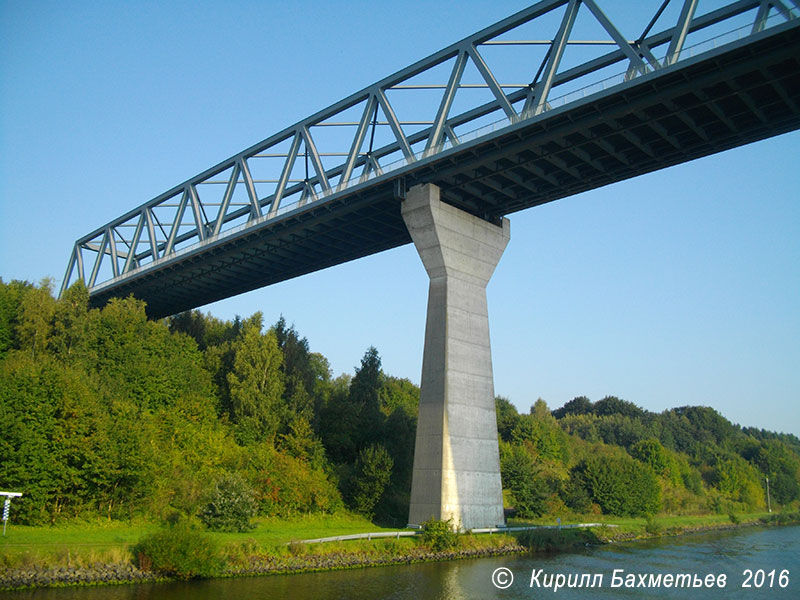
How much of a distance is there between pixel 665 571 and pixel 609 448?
6762cm

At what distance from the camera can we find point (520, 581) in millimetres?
26828

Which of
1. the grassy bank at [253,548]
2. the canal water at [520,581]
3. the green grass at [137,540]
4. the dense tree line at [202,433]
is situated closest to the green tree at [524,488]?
the dense tree line at [202,433]

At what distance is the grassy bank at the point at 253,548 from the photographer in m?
22.0

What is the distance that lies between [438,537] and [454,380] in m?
7.83

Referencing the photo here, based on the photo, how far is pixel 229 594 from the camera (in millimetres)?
21922

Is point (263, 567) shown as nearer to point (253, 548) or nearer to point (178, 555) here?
point (253, 548)

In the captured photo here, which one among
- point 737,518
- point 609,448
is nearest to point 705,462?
point 609,448

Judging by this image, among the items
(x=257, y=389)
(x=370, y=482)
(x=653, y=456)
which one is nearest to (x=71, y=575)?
(x=370, y=482)

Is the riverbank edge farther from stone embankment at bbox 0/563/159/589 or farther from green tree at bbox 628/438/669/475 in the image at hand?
green tree at bbox 628/438/669/475

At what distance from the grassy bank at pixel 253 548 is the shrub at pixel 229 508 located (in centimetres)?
81

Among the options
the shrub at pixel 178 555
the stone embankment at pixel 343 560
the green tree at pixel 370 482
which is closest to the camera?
the shrub at pixel 178 555

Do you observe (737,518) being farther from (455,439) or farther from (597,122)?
(597,122)

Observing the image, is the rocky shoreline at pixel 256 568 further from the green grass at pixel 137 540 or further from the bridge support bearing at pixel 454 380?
the bridge support bearing at pixel 454 380

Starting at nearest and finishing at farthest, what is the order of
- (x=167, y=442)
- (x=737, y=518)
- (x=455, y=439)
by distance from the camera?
(x=455, y=439) → (x=167, y=442) → (x=737, y=518)
